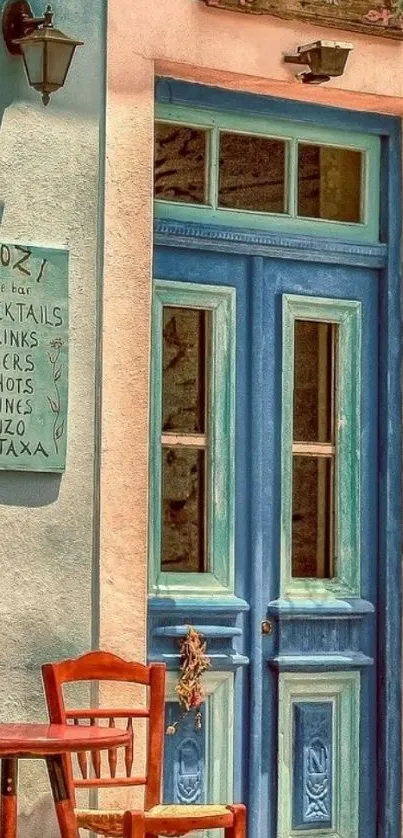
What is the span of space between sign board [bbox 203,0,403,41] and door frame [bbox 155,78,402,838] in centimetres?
33

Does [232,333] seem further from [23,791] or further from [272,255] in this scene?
[23,791]

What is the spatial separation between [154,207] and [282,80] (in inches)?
28.1

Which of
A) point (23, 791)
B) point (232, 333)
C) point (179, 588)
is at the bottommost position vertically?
point (23, 791)

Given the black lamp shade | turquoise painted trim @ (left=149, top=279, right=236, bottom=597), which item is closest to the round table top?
turquoise painted trim @ (left=149, top=279, right=236, bottom=597)

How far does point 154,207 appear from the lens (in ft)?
28.1

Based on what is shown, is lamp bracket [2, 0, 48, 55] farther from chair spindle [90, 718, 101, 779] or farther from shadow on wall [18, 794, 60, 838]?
shadow on wall [18, 794, 60, 838]

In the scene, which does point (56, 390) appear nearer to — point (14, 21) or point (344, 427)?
point (14, 21)

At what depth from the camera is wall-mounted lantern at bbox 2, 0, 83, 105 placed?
7820 millimetres

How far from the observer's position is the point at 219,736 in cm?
863

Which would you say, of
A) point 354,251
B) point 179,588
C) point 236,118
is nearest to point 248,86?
point 236,118

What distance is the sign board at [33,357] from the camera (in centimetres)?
802

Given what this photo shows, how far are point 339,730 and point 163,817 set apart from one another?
7.06 ft

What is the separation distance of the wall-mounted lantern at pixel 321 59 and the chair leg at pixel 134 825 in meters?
3.38

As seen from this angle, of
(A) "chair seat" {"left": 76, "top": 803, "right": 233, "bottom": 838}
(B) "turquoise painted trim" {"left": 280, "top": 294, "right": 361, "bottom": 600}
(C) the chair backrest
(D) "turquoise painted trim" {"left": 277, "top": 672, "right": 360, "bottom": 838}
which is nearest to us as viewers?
(A) "chair seat" {"left": 76, "top": 803, "right": 233, "bottom": 838}
